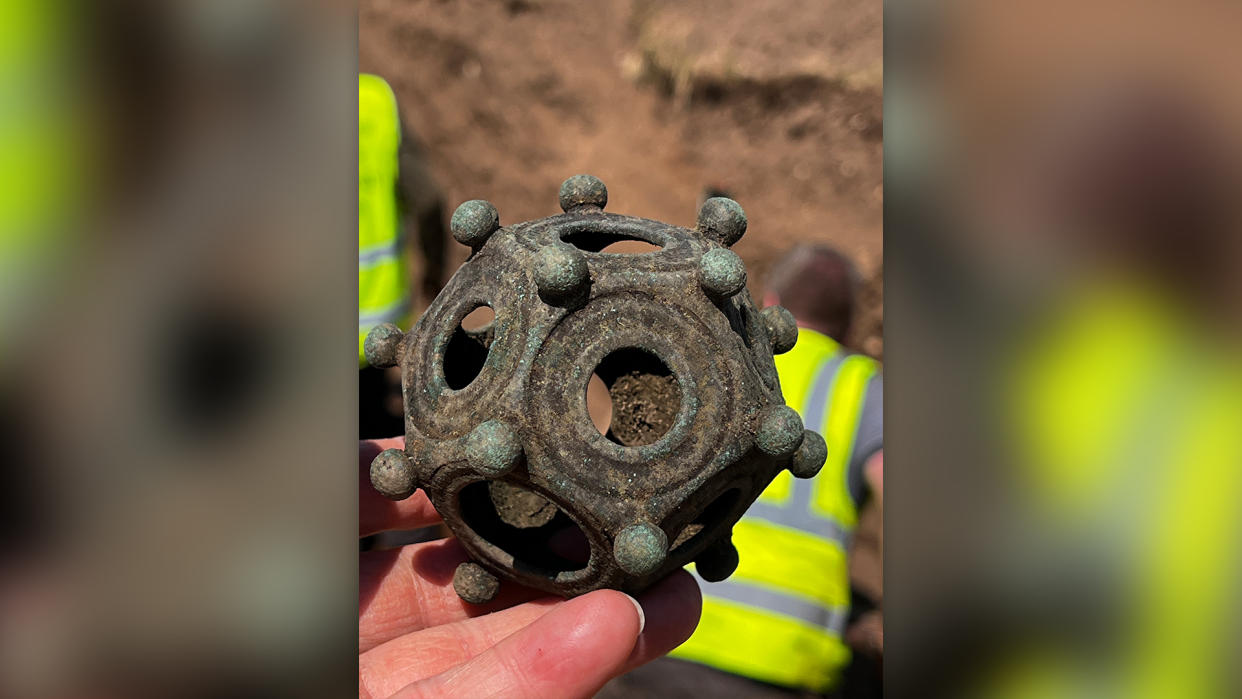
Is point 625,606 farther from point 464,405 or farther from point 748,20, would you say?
point 748,20

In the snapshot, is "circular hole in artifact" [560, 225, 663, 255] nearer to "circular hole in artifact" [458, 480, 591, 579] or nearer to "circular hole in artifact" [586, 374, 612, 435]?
"circular hole in artifact" [458, 480, 591, 579]

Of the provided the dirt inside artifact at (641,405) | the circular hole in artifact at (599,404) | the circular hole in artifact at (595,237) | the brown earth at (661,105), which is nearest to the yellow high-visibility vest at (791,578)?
the dirt inside artifact at (641,405)

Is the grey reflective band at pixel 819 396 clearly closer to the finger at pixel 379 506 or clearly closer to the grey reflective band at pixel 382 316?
the finger at pixel 379 506

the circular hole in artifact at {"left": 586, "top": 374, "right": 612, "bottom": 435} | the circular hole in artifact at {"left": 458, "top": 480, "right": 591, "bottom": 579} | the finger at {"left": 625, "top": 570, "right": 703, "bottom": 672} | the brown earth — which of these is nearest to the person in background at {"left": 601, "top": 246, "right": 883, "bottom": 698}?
the circular hole in artifact at {"left": 458, "top": 480, "right": 591, "bottom": 579}

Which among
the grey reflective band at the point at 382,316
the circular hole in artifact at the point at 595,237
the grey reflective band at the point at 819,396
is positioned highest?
the circular hole in artifact at the point at 595,237

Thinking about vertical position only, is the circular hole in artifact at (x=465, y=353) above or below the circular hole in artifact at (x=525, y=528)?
above
